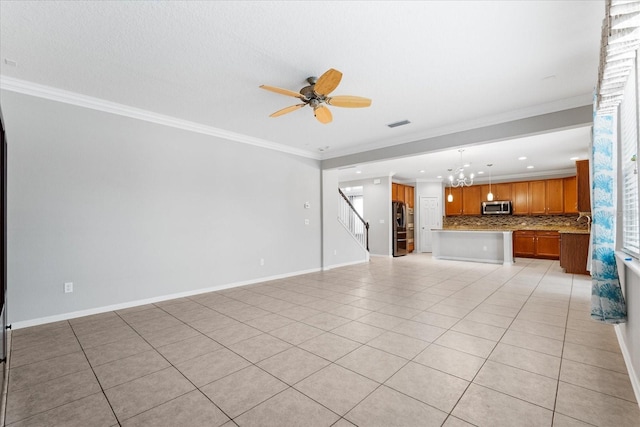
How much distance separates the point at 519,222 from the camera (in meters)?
10.2

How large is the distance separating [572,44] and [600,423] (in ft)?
10.1

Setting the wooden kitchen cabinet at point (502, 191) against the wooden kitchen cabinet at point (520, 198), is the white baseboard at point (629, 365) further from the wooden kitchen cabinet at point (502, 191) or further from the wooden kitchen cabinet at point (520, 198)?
the wooden kitchen cabinet at point (502, 191)

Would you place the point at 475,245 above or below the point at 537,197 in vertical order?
below

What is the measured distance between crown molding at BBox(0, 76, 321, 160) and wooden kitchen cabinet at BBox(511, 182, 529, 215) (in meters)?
8.58

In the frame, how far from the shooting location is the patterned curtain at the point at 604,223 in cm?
256

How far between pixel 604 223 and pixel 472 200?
27.9ft

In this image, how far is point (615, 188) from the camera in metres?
2.82

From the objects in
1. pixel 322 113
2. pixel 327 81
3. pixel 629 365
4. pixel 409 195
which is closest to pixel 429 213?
pixel 409 195

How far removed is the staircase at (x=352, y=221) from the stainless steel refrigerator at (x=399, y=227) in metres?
1.21

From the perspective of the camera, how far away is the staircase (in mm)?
8438

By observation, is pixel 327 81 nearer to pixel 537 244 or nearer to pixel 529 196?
pixel 537 244

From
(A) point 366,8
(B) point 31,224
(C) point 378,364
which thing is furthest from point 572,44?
(B) point 31,224

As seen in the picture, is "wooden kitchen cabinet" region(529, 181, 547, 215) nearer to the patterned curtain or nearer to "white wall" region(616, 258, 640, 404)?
the patterned curtain

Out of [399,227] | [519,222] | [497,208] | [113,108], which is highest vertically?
[113,108]
